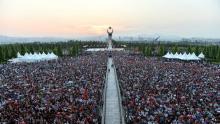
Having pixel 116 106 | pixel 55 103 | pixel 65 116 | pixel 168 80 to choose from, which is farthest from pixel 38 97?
pixel 168 80

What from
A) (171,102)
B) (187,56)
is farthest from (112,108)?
(187,56)

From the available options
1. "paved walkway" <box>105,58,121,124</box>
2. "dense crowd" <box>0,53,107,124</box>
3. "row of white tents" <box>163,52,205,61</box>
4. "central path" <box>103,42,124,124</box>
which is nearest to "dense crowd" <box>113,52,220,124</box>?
"central path" <box>103,42,124,124</box>

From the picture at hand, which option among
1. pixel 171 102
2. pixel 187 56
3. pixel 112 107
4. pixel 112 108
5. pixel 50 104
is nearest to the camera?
pixel 50 104

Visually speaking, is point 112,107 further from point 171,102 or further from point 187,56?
point 187,56

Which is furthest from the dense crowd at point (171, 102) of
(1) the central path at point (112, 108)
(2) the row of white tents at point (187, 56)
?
(2) the row of white tents at point (187, 56)

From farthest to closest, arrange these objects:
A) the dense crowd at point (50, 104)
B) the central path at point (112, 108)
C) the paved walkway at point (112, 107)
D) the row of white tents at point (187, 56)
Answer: the row of white tents at point (187, 56) < the paved walkway at point (112, 107) < the central path at point (112, 108) < the dense crowd at point (50, 104)

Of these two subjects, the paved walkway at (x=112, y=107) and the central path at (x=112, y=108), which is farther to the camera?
the paved walkway at (x=112, y=107)

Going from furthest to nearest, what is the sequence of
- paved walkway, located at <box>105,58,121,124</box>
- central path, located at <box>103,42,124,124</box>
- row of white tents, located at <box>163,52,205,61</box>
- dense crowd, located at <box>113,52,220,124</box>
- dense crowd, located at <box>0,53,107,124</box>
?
row of white tents, located at <box>163,52,205,61</box> < paved walkway, located at <box>105,58,121,124</box> < central path, located at <box>103,42,124,124</box> < dense crowd, located at <box>0,53,107,124</box> < dense crowd, located at <box>113,52,220,124</box>

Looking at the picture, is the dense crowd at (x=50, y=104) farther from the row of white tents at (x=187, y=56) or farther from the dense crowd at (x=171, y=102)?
the row of white tents at (x=187, y=56)

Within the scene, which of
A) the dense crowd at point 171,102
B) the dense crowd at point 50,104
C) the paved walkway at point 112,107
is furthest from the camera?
the paved walkway at point 112,107

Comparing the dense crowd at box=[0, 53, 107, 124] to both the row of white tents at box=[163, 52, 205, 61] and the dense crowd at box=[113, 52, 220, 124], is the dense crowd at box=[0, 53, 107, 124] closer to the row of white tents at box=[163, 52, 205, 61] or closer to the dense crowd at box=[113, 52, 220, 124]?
the dense crowd at box=[113, 52, 220, 124]

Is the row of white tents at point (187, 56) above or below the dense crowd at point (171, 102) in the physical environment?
below

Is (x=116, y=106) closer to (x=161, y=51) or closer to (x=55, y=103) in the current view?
(x=55, y=103)
